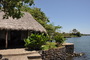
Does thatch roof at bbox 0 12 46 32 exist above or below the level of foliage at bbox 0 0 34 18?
below

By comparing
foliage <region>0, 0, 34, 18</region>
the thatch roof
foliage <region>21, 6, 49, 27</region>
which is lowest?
the thatch roof

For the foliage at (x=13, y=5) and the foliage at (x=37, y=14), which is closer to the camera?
Answer: the foliage at (x=13, y=5)

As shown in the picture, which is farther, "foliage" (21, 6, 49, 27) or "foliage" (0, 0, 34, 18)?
"foliage" (21, 6, 49, 27)

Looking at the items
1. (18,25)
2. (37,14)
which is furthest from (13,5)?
(37,14)

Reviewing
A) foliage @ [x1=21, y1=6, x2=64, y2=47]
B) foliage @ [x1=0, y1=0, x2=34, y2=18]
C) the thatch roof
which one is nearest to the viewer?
foliage @ [x1=0, y1=0, x2=34, y2=18]

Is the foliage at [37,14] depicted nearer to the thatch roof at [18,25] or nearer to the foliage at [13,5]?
the thatch roof at [18,25]

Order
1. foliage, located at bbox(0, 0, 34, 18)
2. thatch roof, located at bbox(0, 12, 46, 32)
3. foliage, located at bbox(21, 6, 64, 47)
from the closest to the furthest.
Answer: foliage, located at bbox(0, 0, 34, 18), thatch roof, located at bbox(0, 12, 46, 32), foliage, located at bbox(21, 6, 64, 47)

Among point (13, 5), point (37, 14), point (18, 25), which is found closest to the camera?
point (13, 5)

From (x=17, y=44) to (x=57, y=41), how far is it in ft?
17.8

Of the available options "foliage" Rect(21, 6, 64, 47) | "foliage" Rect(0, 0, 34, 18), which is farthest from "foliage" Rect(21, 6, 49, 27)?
"foliage" Rect(0, 0, 34, 18)

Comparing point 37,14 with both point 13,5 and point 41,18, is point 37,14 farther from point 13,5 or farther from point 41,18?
point 13,5

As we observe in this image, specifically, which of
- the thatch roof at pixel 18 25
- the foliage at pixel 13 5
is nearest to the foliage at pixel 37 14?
the thatch roof at pixel 18 25

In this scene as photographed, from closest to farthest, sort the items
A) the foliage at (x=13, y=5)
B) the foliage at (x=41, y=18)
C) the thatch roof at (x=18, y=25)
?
the foliage at (x=13, y=5) < the thatch roof at (x=18, y=25) < the foliage at (x=41, y=18)

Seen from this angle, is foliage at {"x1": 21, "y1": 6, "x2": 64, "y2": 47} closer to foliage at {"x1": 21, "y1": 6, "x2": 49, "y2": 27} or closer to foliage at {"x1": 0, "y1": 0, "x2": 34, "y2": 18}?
foliage at {"x1": 21, "y1": 6, "x2": 49, "y2": 27}
